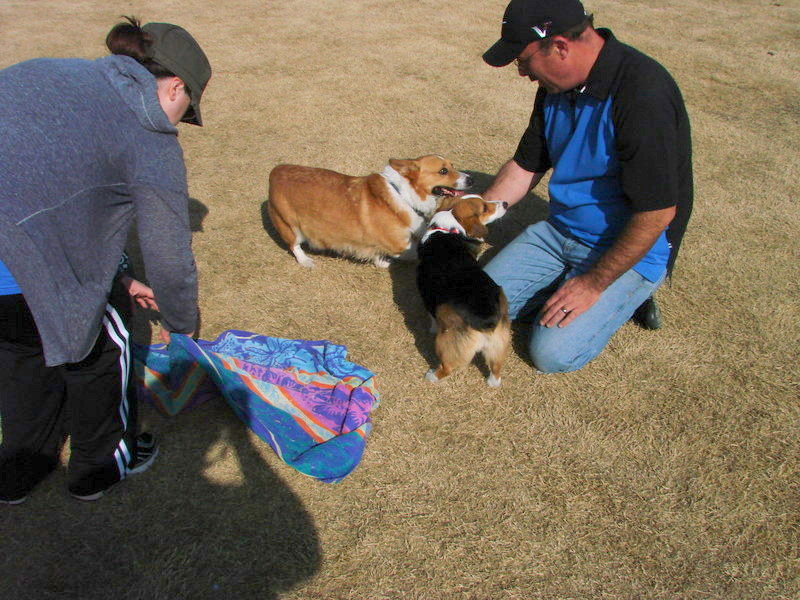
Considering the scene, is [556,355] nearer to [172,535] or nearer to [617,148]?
[617,148]

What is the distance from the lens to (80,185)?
1.56 metres

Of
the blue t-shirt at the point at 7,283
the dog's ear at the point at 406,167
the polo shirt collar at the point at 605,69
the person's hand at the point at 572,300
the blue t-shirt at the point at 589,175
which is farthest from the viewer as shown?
the dog's ear at the point at 406,167

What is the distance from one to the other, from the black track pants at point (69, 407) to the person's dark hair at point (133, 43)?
35.0 inches

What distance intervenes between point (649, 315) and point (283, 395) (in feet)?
7.04

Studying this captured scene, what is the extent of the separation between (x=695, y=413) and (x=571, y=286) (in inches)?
35.2

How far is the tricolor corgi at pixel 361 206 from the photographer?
3.61 meters

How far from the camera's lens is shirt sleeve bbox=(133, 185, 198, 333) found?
5.68 feet

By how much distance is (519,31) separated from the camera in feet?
7.72

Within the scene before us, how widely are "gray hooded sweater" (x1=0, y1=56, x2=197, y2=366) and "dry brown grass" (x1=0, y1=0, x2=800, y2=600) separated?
3.08ft

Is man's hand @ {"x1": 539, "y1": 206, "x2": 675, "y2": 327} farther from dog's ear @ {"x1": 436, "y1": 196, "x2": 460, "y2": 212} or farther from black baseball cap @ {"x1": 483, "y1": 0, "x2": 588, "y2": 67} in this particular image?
dog's ear @ {"x1": 436, "y1": 196, "x2": 460, "y2": 212}

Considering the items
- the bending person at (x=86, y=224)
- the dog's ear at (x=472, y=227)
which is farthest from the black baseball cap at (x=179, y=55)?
the dog's ear at (x=472, y=227)

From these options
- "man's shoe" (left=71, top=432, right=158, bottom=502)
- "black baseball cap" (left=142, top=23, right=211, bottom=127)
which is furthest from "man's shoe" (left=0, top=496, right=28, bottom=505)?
"black baseball cap" (left=142, top=23, right=211, bottom=127)

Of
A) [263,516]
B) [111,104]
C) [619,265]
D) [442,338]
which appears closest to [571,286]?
[619,265]

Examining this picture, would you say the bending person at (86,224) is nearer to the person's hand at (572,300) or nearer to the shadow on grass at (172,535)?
the shadow on grass at (172,535)
